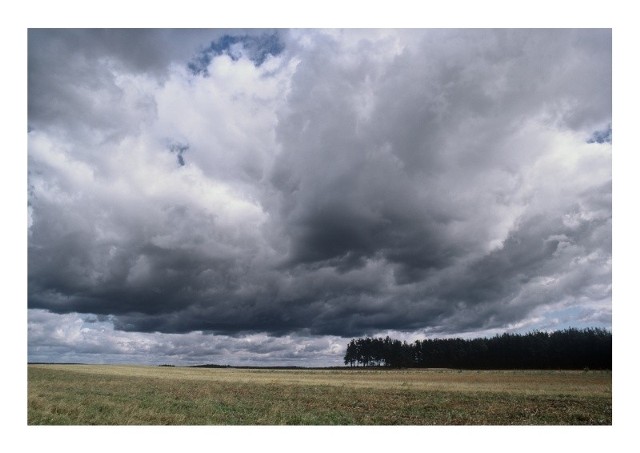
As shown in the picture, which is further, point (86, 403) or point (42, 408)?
point (86, 403)

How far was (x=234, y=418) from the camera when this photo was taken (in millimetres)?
23938

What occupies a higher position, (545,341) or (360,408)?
(360,408)

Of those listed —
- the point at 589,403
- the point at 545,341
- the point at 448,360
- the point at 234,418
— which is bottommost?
the point at 448,360

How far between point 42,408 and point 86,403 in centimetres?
519

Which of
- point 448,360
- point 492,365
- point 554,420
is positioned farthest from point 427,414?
point 448,360

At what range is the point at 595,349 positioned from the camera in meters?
105

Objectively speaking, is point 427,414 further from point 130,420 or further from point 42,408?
point 42,408

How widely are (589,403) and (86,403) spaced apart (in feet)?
119

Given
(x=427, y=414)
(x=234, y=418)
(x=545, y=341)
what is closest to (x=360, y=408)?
(x=427, y=414)

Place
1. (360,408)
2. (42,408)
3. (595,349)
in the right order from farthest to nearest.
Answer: (595,349) < (360,408) < (42,408)

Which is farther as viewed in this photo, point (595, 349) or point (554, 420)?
point (595, 349)

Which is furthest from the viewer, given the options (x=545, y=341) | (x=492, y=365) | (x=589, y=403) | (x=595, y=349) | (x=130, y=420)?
(x=492, y=365)

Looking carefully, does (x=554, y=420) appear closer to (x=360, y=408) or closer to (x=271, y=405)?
(x=360, y=408)

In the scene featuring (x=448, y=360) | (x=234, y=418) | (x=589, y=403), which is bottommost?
(x=448, y=360)
